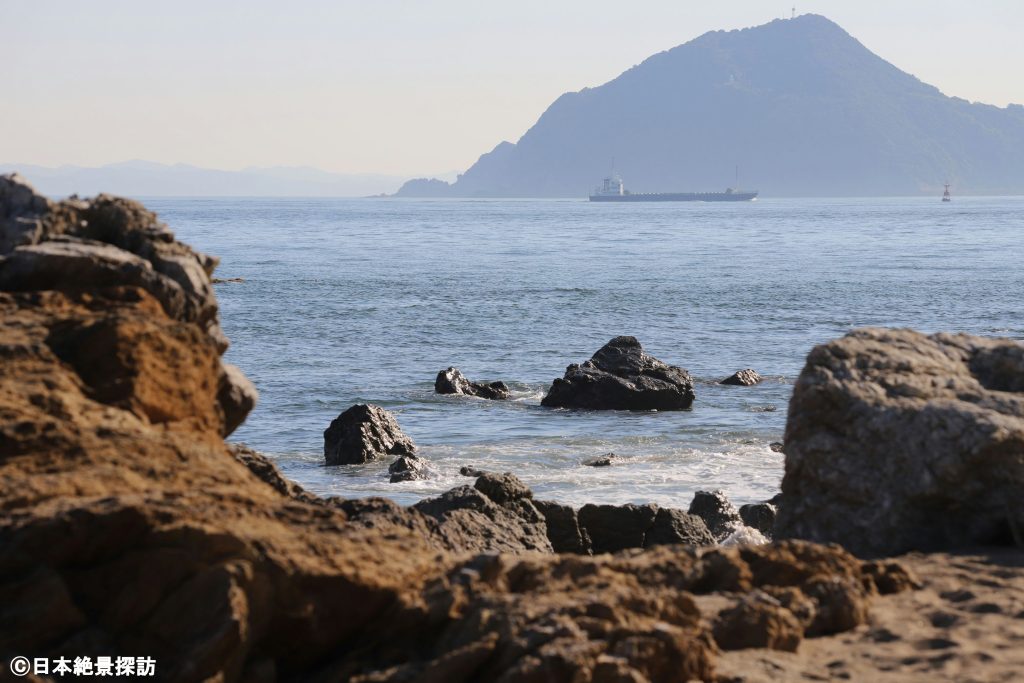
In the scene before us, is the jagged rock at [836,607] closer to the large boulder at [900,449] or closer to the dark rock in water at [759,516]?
the large boulder at [900,449]

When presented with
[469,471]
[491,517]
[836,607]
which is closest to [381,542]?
[836,607]

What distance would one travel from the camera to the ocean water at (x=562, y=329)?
711 inches

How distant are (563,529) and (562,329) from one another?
24.4 metres

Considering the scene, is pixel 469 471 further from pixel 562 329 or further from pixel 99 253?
pixel 562 329

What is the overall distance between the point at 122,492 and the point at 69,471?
306mm

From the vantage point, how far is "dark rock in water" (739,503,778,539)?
13.0 m

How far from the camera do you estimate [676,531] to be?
38.3 ft

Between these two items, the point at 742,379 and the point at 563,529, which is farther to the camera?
the point at 742,379

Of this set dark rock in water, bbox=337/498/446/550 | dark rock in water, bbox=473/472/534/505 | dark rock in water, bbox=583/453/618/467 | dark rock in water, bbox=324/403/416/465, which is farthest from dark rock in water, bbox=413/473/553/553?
dark rock in water, bbox=324/403/416/465

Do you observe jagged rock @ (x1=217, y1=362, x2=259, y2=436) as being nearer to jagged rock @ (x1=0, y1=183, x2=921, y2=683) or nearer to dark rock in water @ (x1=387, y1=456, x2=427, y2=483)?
jagged rock @ (x1=0, y1=183, x2=921, y2=683)

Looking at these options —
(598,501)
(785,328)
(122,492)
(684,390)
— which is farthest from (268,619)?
(785,328)

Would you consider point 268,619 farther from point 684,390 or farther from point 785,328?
point 785,328

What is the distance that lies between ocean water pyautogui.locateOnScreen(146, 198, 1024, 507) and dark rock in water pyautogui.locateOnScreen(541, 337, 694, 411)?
18.3 inches

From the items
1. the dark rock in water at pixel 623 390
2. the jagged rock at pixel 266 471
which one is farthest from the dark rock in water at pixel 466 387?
the jagged rock at pixel 266 471
